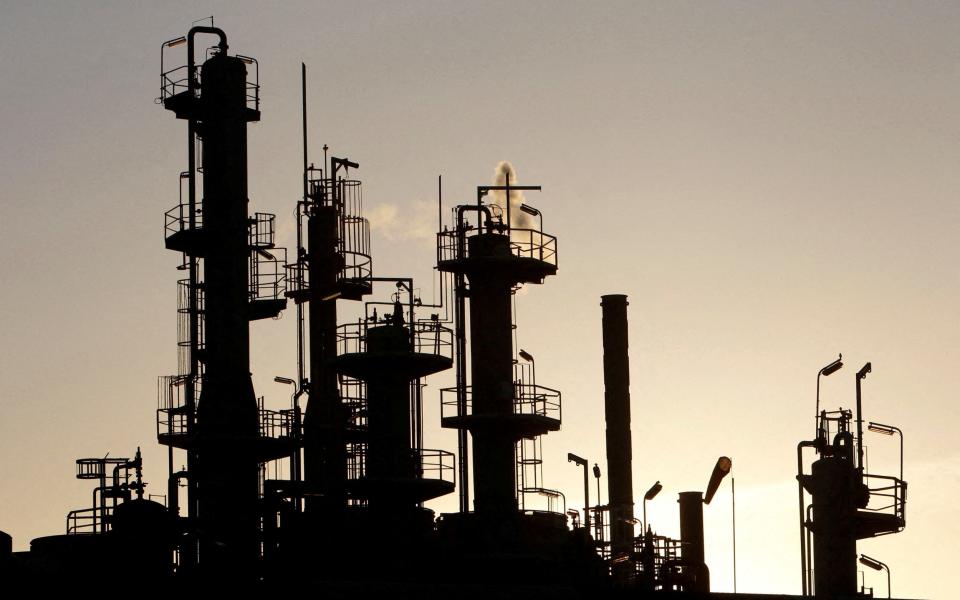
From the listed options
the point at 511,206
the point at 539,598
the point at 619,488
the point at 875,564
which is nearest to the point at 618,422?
the point at 619,488

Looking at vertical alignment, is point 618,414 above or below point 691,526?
above

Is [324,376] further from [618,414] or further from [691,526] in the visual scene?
[691,526]

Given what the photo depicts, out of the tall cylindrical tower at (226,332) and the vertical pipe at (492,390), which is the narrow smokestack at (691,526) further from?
the tall cylindrical tower at (226,332)

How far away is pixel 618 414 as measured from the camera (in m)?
69.3

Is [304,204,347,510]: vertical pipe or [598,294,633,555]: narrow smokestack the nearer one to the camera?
[598,294,633,555]: narrow smokestack

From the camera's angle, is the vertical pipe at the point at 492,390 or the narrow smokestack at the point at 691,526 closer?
the narrow smokestack at the point at 691,526

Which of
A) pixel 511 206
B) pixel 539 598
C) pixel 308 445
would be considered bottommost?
pixel 539 598

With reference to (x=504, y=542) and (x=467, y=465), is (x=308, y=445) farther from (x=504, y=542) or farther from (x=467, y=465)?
(x=504, y=542)

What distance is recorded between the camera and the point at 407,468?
6169 cm

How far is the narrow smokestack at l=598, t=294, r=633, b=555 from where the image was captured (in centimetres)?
6762

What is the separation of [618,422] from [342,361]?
1072cm

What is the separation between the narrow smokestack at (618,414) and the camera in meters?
67.6

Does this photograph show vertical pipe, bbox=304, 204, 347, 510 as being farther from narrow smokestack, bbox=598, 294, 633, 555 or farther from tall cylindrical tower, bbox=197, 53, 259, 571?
narrow smokestack, bbox=598, 294, 633, 555

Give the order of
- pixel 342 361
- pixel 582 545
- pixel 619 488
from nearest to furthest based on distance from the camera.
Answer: pixel 582 545, pixel 342 361, pixel 619 488
